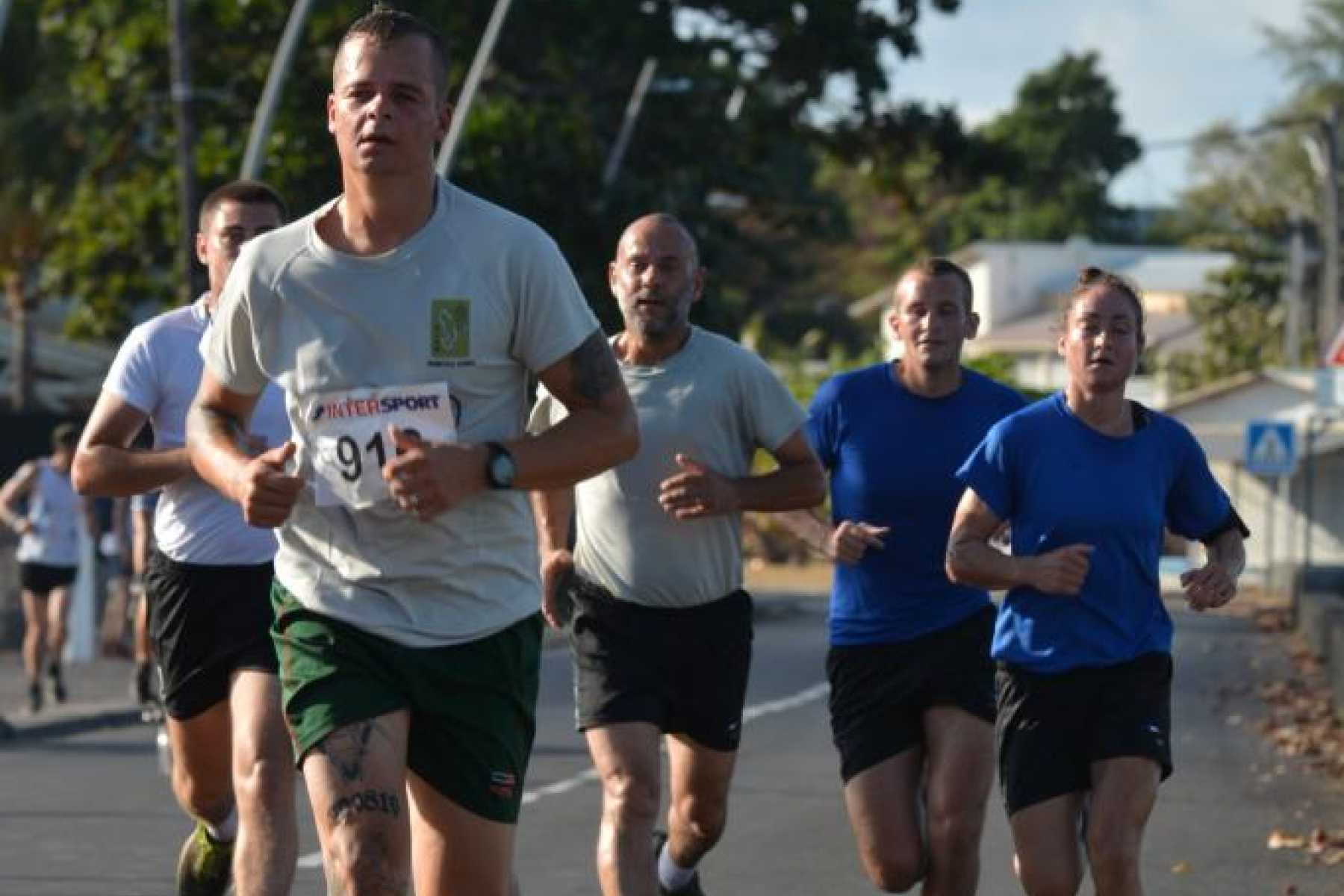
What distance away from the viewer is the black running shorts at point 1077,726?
8.21 metres

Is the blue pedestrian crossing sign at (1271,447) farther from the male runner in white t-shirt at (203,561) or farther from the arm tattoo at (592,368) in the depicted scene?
the arm tattoo at (592,368)

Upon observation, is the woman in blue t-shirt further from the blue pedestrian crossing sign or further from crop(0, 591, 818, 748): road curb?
the blue pedestrian crossing sign

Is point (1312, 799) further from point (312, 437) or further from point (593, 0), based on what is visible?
point (593, 0)

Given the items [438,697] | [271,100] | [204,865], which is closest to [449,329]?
[438,697]

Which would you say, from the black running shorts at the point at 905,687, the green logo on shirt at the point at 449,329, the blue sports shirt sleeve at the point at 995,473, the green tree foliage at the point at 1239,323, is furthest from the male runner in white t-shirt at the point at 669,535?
the green tree foliage at the point at 1239,323

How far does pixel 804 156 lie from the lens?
94625 mm

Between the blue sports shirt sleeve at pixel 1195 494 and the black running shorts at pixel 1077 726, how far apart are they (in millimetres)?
424

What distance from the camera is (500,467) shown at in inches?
229

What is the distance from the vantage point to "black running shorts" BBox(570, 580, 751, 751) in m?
9.05

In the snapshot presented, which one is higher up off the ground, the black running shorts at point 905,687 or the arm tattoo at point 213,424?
the arm tattoo at point 213,424

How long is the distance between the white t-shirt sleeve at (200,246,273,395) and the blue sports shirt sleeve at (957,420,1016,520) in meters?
2.59

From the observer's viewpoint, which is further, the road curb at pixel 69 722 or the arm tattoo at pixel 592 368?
the road curb at pixel 69 722

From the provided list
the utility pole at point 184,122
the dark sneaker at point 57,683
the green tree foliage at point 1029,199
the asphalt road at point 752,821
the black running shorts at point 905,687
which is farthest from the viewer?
the green tree foliage at point 1029,199

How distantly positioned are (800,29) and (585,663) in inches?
1192
